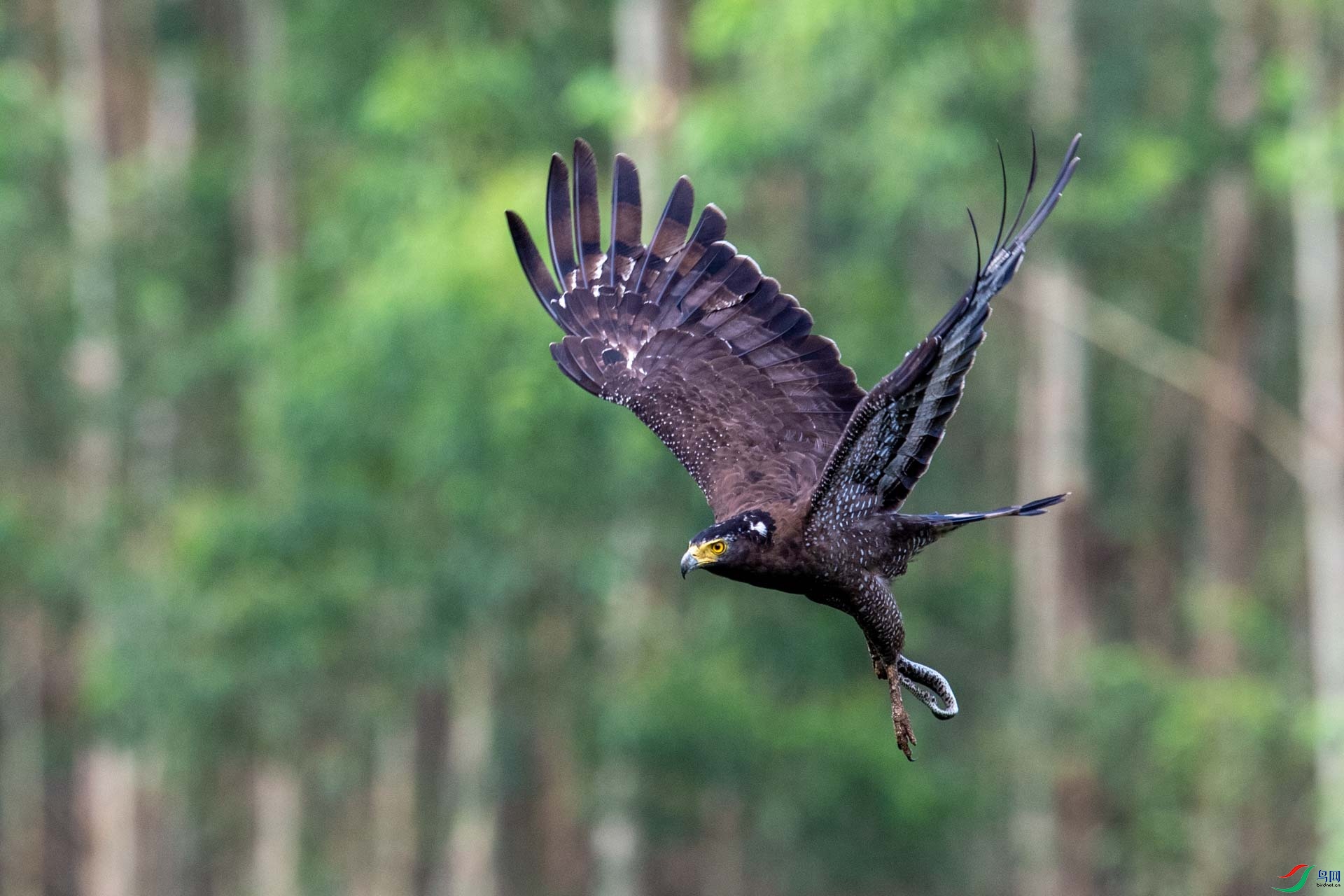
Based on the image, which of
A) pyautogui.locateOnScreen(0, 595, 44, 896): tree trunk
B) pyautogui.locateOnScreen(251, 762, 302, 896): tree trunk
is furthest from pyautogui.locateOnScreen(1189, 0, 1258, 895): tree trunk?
pyautogui.locateOnScreen(0, 595, 44, 896): tree trunk

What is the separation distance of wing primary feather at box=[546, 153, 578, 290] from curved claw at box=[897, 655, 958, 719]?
2.07 metres

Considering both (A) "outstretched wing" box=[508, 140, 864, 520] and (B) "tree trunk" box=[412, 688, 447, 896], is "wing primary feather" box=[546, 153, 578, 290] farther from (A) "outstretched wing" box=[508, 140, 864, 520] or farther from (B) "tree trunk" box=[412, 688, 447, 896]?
(B) "tree trunk" box=[412, 688, 447, 896]

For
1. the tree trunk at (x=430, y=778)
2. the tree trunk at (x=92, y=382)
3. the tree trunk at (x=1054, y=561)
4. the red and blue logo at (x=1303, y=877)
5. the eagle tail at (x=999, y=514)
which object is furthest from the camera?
the tree trunk at (x=430, y=778)

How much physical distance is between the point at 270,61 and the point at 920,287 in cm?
936

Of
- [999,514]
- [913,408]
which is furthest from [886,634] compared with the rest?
[913,408]

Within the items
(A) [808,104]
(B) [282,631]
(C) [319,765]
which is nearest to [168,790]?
(C) [319,765]

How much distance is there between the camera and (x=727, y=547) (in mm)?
7129

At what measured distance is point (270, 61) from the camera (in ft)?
97.2

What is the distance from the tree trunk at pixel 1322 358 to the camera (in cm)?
1869

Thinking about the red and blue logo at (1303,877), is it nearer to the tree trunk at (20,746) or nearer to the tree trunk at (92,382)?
the tree trunk at (92,382)

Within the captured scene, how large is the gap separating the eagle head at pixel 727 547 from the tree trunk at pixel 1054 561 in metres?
13.7

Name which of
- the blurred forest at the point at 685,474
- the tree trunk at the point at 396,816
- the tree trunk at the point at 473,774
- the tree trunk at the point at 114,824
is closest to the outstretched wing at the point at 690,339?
the blurred forest at the point at 685,474

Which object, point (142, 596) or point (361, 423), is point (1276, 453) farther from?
point (142, 596)

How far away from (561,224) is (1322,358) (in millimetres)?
12041
